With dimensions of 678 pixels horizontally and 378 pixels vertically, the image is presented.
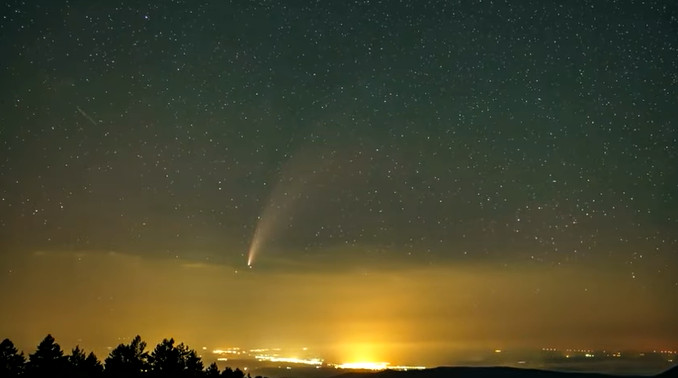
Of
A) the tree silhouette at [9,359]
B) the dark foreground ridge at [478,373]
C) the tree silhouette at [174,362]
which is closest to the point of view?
the tree silhouette at [9,359]

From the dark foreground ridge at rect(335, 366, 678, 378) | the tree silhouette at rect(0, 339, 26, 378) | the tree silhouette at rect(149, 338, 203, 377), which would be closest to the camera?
the tree silhouette at rect(0, 339, 26, 378)

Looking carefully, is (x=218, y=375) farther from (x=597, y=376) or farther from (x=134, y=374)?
(x=597, y=376)

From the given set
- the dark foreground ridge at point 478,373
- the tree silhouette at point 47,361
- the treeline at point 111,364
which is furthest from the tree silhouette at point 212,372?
the dark foreground ridge at point 478,373

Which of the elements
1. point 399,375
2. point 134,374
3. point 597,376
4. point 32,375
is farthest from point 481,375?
point 32,375

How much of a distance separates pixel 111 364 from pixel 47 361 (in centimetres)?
1018

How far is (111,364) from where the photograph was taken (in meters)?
52.2

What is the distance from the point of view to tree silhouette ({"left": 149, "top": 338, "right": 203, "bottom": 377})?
55.3 meters

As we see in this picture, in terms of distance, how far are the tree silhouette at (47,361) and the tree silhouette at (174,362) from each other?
1319cm

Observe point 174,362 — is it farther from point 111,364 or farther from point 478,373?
point 478,373

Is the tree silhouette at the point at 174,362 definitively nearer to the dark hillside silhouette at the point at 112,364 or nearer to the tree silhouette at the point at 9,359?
the dark hillside silhouette at the point at 112,364

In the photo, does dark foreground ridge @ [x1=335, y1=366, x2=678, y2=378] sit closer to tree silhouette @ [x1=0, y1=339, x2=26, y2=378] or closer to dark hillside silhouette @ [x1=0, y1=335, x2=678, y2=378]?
dark hillside silhouette @ [x1=0, y1=335, x2=678, y2=378]

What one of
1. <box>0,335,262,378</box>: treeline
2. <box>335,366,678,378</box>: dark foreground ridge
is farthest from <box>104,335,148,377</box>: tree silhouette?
<box>335,366,678,378</box>: dark foreground ridge

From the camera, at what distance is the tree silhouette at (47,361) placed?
4194 cm

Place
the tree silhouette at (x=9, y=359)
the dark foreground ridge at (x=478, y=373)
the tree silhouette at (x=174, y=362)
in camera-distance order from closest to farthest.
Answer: the tree silhouette at (x=9, y=359) → the tree silhouette at (x=174, y=362) → the dark foreground ridge at (x=478, y=373)
